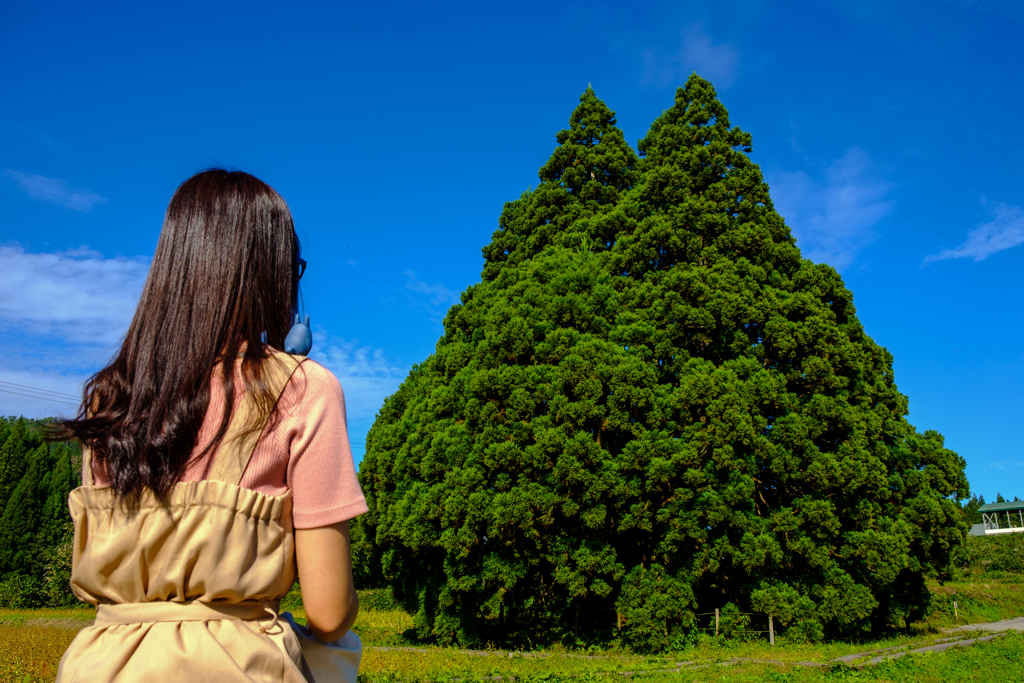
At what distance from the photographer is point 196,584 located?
0.99 m

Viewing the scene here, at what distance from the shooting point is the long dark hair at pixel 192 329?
106 cm

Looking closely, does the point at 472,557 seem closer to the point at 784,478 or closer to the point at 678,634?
the point at 678,634

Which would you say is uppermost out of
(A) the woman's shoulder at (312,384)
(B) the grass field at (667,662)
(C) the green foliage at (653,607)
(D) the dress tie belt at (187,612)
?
(A) the woman's shoulder at (312,384)

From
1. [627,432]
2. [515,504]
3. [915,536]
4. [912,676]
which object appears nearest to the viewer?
[912,676]

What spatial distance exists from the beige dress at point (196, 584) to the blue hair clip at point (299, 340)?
128mm

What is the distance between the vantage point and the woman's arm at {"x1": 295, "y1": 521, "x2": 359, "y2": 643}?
1039 millimetres

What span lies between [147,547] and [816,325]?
1408 cm

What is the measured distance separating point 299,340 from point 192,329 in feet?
0.63

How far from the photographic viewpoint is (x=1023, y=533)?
30.5 m

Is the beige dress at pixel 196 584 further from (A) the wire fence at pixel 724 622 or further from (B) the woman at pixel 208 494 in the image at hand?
(A) the wire fence at pixel 724 622

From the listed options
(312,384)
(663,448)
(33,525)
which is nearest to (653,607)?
(663,448)

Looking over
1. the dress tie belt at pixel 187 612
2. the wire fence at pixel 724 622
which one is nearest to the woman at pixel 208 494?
the dress tie belt at pixel 187 612

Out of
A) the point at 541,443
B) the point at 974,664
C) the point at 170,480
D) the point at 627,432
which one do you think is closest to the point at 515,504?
the point at 541,443

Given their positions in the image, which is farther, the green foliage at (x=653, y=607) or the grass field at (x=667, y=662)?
the green foliage at (x=653, y=607)
